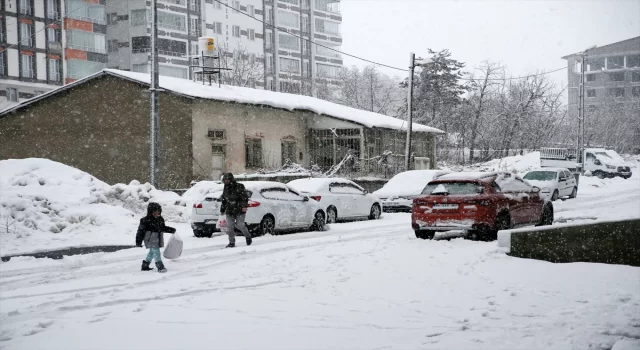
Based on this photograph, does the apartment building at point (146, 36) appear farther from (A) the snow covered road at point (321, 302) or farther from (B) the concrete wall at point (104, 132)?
(A) the snow covered road at point (321, 302)

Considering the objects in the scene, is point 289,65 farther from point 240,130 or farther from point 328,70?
point 240,130

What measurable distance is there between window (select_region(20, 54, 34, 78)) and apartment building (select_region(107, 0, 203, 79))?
8.03 m

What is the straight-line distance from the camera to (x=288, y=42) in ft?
292

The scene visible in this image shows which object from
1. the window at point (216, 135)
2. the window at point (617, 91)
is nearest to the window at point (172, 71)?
the window at point (216, 135)

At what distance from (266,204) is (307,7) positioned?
258 ft

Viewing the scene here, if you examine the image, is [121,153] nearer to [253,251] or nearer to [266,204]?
[266,204]

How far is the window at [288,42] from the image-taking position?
288 feet

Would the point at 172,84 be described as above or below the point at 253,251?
above

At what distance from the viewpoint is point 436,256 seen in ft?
42.2

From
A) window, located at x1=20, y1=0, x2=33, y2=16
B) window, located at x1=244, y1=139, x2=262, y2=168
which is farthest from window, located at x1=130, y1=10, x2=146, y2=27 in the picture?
window, located at x1=244, y1=139, x2=262, y2=168

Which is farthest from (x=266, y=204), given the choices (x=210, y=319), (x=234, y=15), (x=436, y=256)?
(x=234, y=15)

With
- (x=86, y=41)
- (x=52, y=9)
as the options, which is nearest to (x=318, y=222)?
(x=86, y=41)

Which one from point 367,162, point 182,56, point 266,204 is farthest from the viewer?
point 182,56

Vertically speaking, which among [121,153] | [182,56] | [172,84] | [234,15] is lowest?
[121,153]
